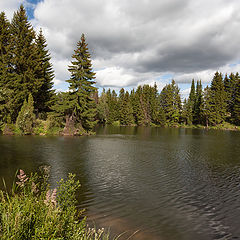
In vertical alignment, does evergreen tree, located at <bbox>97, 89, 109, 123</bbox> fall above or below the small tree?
above

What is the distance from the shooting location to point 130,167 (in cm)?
1516

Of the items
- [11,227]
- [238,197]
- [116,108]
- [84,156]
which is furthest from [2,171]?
[116,108]

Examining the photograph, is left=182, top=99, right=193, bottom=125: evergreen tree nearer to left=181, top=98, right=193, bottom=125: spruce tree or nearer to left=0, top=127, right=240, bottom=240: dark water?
left=181, top=98, right=193, bottom=125: spruce tree

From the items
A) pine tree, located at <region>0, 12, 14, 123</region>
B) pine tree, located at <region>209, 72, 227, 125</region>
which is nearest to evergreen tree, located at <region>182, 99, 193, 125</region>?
pine tree, located at <region>209, 72, 227, 125</region>

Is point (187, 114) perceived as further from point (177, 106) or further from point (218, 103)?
point (218, 103)

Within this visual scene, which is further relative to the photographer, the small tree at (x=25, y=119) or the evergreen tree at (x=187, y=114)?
the evergreen tree at (x=187, y=114)

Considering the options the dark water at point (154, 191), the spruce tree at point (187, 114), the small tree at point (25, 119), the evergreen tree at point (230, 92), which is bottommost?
the dark water at point (154, 191)

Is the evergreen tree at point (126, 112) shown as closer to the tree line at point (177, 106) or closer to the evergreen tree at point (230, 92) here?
the tree line at point (177, 106)

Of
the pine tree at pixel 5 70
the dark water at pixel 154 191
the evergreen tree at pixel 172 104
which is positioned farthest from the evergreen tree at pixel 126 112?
the dark water at pixel 154 191

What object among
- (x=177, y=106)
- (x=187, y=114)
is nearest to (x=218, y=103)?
(x=187, y=114)

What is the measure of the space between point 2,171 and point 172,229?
11.2 m

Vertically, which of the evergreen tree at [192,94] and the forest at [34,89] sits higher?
the evergreen tree at [192,94]

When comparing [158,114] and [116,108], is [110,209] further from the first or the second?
[116,108]

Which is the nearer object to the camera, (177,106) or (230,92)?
(230,92)
